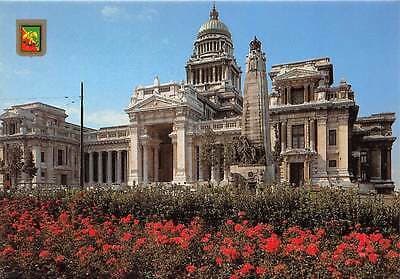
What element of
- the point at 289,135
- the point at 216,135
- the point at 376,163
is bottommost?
the point at 376,163

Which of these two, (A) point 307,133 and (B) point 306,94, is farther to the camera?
(B) point 306,94

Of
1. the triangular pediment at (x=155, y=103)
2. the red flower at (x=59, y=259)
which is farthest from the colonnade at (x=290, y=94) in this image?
the red flower at (x=59, y=259)

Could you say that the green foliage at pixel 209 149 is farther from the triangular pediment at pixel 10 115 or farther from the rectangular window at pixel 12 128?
the rectangular window at pixel 12 128

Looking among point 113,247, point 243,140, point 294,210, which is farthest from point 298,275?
point 243,140

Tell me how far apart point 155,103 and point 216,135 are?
1031 centimetres

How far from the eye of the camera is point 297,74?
144ft

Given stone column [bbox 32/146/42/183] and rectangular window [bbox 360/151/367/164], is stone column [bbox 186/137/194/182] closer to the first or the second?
rectangular window [bbox 360/151/367/164]

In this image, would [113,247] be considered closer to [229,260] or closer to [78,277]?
[78,277]

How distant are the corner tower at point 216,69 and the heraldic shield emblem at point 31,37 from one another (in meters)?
57.6

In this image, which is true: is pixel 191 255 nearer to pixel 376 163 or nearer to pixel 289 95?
pixel 289 95

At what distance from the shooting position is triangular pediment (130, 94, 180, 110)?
51656mm

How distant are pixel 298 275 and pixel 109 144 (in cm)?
5515

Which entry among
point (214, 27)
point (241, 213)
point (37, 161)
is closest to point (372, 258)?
point (241, 213)

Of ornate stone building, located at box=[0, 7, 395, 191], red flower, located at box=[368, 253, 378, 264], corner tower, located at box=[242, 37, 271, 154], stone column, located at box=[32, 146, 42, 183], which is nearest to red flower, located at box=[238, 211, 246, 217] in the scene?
red flower, located at box=[368, 253, 378, 264]
